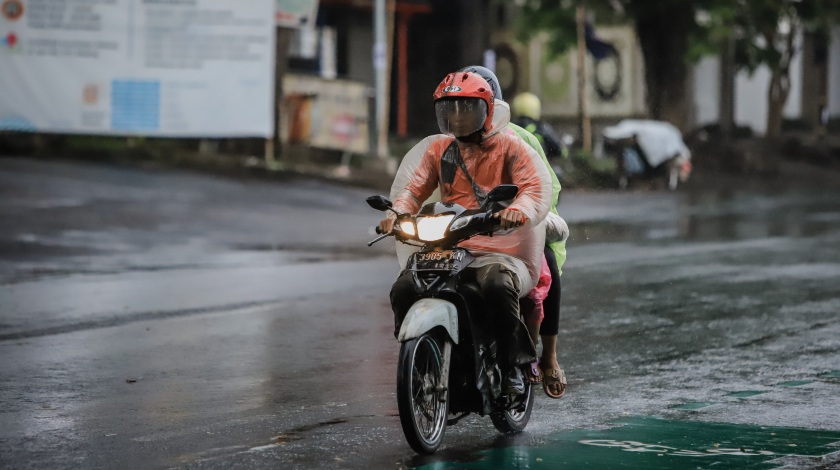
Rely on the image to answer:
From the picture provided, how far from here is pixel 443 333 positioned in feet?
17.8

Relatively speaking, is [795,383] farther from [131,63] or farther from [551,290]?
[131,63]

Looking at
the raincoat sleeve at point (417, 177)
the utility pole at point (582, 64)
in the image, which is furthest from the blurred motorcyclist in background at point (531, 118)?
the utility pole at point (582, 64)

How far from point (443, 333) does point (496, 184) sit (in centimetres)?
80

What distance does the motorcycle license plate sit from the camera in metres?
5.27

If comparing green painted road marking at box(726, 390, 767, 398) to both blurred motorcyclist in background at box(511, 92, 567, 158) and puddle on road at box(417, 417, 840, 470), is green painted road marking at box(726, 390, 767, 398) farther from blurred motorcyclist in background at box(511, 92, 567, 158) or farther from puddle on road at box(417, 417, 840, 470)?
blurred motorcyclist in background at box(511, 92, 567, 158)

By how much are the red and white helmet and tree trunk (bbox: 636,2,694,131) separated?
1021 inches

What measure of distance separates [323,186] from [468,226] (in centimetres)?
1641

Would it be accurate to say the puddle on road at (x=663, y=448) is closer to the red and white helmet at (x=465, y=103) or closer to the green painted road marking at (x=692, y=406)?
the green painted road marking at (x=692, y=406)

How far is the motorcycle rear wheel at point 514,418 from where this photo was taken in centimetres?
574

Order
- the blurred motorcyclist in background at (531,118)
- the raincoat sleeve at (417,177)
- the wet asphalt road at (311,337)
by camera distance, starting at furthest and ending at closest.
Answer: the blurred motorcyclist in background at (531,118)
the raincoat sleeve at (417,177)
the wet asphalt road at (311,337)

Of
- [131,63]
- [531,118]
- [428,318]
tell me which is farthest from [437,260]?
[131,63]

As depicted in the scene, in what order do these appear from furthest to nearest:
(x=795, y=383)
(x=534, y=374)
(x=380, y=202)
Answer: (x=795, y=383), (x=534, y=374), (x=380, y=202)

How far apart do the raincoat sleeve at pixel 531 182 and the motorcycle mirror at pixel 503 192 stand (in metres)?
0.21

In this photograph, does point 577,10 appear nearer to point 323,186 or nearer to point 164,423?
point 323,186
